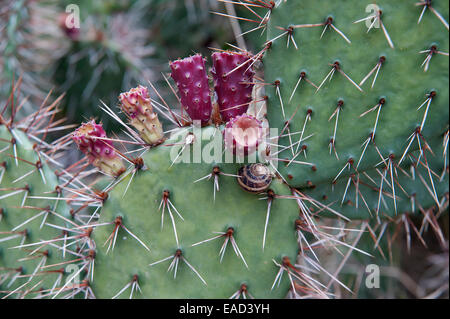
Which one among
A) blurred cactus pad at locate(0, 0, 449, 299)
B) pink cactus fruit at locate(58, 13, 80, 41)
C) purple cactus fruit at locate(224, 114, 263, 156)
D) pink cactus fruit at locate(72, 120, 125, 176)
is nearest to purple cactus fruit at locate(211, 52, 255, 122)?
blurred cactus pad at locate(0, 0, 449, 299)

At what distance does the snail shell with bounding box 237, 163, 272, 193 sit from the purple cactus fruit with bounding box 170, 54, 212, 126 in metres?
0.17

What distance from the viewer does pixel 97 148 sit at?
1.06m

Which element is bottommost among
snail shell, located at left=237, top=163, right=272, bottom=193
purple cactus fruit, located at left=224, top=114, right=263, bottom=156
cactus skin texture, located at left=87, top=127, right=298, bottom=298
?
cactus skin texture, located at left=87, top=127, right=298, bottom=298

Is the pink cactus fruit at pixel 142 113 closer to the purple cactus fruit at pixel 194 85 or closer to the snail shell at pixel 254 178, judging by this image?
the purple cactus fruit at pixel 194 85

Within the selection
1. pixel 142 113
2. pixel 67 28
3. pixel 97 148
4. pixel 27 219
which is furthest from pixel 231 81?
pixel 67 28

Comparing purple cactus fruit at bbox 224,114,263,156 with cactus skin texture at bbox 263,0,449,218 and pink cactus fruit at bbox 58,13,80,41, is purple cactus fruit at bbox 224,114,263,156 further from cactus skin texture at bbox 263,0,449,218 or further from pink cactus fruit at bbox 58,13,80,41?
pink cactus fruit at bbox 58,13,80,41

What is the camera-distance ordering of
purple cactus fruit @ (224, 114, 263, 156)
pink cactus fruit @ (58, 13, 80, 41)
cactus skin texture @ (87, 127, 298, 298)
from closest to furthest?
purple cactus fruit @ (224, 114, 263, 156) → cactus skin texture @ (87, 127, 298, 298) → pink cactus fruit @ (58, 13, 80, 41)

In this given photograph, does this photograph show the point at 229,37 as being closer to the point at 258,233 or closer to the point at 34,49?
the point at 34,49

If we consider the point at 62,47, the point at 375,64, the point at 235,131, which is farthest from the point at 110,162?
the point at 62,47

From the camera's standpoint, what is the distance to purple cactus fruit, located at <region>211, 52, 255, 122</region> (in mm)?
1035

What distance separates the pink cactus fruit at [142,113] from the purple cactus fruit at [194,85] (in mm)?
82

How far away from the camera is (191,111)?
3.42ft

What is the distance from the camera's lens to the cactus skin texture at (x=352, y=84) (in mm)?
924

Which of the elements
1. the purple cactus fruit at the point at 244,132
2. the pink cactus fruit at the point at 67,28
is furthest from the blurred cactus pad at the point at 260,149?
the pink cactus fruit at the point at 67,28
